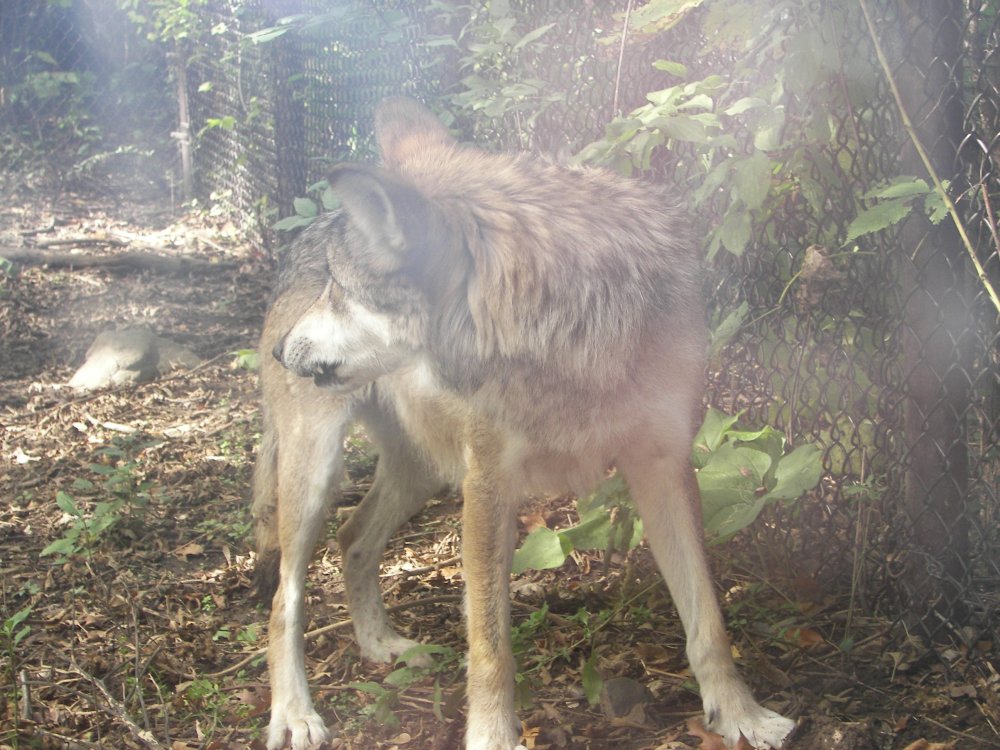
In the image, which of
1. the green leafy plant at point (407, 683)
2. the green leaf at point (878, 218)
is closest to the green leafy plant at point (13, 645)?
the green leafy plant at point (407, 683)

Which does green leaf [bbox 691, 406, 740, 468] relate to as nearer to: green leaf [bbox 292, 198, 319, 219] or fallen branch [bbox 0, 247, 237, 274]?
green leaf [bbox 292, 198, 319, 219]

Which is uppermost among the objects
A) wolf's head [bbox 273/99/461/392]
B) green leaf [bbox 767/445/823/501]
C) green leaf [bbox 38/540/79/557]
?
wolf's head [bbox 273/99/461/392]

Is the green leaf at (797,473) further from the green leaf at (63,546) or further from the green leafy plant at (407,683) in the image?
the green leaf at (63,546)

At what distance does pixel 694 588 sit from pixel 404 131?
1.85 metres

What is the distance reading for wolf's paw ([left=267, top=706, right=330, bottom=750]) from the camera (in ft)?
11.3

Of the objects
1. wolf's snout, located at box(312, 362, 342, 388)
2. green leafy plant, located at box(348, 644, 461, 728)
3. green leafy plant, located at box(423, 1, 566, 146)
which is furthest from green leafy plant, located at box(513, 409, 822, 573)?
green leafy plant, located at box(423, 1, 566, 146)

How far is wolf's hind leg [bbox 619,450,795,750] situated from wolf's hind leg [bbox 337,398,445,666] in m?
1.02

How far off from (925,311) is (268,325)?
7.61 ft

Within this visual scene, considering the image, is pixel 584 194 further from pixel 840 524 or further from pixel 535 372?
pixel 840 524

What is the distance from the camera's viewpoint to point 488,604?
325 cm

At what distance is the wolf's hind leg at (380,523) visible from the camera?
405cm

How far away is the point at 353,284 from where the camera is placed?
10.7 feet

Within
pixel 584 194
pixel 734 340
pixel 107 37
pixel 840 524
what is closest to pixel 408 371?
pixel 584 194

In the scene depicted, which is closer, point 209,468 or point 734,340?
point 734,340
